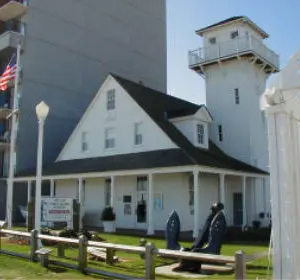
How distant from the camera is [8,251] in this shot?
44.7 ft

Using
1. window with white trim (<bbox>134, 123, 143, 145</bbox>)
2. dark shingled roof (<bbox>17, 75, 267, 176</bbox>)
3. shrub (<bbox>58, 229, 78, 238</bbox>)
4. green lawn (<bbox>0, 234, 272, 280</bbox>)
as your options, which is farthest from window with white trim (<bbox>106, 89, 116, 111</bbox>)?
green lawn (<bbox>0, 234, 272, 280</bbox>)

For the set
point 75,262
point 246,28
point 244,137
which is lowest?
point 75,262

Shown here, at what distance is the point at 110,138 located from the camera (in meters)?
27.8

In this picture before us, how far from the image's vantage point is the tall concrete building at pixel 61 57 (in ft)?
107

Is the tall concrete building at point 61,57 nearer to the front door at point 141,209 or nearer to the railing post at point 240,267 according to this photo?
the front door at point 141,209

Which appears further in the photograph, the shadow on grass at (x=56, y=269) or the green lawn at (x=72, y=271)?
the shadow on grass at (x=56, y=269)

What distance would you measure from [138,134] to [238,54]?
9.02m

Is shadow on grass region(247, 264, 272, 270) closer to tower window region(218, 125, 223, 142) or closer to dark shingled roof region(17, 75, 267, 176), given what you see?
dark shingled roof region(17, 75, 267, 176)

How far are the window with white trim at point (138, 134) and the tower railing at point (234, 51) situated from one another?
7.87 meters

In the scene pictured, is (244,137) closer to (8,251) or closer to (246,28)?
(246,28)

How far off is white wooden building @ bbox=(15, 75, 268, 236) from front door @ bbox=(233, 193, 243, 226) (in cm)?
6

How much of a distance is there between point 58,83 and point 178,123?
41.0ft

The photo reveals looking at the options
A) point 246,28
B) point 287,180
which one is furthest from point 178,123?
point 287,180

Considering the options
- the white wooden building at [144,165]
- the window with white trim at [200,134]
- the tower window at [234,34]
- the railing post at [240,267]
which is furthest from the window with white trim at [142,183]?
the railing post at [240,267]
